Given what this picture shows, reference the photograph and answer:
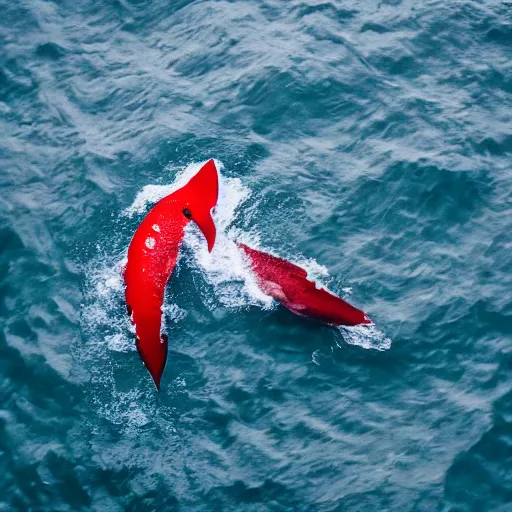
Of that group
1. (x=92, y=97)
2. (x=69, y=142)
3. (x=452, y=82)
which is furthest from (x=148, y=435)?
(x=452, y=82)

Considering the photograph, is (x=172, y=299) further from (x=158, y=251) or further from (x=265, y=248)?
(x=265, y=248)

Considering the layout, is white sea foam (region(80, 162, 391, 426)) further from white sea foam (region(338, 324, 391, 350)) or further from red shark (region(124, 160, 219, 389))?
red shark (region(124, 160, 219, 389))

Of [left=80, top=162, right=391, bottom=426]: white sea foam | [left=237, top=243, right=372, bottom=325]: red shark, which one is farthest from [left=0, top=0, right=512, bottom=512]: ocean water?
[left=237, top=243, right=372, bottom=325]: red shark

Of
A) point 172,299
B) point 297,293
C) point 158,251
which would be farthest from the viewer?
point 158,251

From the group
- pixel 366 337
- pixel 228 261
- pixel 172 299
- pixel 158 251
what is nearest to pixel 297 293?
pixel 366 337

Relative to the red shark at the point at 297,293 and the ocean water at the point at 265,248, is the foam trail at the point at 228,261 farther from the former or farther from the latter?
the red shark at the point at 297,293

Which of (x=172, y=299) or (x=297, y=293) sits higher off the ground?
(x=297, y=293)

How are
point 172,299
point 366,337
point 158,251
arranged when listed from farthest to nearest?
point 158,251 → point 172,299 → point 366,337
